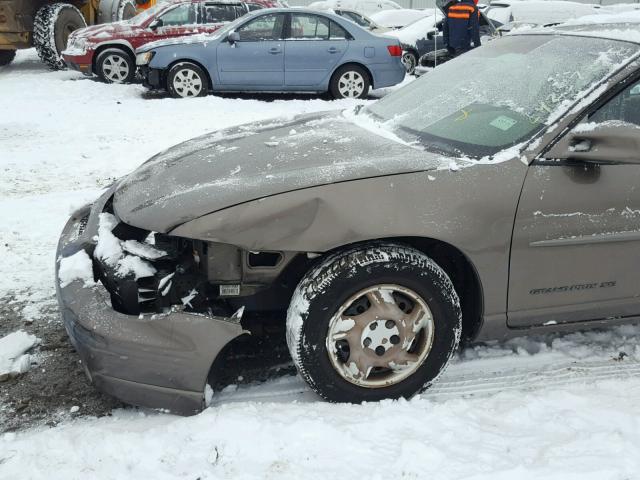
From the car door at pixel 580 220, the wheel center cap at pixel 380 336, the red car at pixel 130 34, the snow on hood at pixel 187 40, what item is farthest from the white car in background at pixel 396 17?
the wheel center cap at pixel 380 336

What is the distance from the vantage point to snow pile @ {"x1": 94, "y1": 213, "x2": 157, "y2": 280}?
251 cm

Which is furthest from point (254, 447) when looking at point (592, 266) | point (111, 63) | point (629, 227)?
point (111, 63)

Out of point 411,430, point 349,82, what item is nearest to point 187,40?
point 349,82

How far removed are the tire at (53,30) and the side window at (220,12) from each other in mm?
3300

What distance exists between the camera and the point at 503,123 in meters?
2.70

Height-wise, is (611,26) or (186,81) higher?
(611,26)

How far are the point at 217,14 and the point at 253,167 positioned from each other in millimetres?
8922

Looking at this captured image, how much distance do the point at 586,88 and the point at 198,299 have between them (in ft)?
6.27

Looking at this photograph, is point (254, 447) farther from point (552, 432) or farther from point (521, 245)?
point (521, 245)

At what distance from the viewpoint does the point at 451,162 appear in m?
2.49

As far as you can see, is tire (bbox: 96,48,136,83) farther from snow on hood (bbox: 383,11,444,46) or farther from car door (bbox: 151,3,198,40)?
snow on hood (bbox: 383,11,444,46)

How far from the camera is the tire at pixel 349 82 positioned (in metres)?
9.81

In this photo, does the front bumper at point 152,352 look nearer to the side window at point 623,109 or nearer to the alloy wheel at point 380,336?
the alloy wheel at point 380,336

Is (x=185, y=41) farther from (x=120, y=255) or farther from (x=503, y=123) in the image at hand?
(x=503, y=123)
